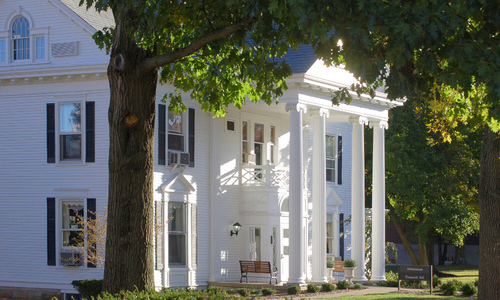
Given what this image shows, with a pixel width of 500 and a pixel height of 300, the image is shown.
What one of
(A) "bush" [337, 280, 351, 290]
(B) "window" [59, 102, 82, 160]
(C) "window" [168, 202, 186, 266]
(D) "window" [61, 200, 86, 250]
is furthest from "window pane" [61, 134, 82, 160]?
(A) "bush" [337, 280, 351, 290]

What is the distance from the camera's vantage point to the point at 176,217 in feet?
91.0

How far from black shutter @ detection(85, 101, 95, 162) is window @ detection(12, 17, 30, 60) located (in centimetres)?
324

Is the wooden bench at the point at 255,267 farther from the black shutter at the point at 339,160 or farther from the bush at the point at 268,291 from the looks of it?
the black shutter at the point at 339,160

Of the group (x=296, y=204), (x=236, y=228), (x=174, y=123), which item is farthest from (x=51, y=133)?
(x=296, y=204)

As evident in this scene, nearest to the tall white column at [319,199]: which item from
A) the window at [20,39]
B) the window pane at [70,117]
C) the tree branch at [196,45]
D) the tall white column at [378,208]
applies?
the tall white column at [378,208]

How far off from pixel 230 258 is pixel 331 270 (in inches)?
171

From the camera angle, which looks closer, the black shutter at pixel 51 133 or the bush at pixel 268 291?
the bush at pixel 268 291

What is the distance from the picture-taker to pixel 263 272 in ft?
92.6

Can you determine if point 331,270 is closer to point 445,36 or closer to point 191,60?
point 191,60

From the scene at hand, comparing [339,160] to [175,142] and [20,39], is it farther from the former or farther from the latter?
[20,39]

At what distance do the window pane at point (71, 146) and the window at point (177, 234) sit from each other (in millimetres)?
3716

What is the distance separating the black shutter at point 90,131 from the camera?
26.0m

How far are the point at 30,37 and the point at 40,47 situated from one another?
1.79ft

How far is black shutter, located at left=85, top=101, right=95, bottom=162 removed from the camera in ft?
85.4
